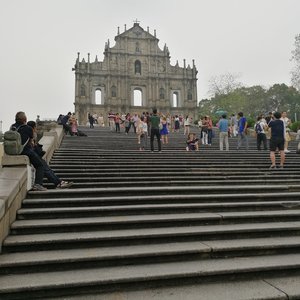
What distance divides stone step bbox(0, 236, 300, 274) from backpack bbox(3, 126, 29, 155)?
8.11 feet

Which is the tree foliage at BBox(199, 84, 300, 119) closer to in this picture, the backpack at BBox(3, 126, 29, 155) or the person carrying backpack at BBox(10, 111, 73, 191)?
the person carrying backpack at BBox(10, 111, 73, 191)

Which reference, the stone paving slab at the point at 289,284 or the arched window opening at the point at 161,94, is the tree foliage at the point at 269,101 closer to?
the arched window opening at the point at 161,94

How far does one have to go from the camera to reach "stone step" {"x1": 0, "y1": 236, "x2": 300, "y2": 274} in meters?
3.87

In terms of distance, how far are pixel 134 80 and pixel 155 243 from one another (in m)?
54.1

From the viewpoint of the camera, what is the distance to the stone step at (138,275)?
348 centimetres

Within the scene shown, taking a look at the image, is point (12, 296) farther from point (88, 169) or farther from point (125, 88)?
point (125, 88)

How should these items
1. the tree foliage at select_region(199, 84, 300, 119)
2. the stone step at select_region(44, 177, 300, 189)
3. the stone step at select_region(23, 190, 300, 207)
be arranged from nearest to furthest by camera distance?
1. the stone step at select_region(23, 190, 300, 207)
2. the stone step at select_region(44, 177, 300, 189)
3. the tree foliage at select_region(199, 84, 300, 119)

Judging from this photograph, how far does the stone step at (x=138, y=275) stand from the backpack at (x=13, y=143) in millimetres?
2889

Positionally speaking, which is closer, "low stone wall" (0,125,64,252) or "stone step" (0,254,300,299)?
"stone step" (0,254,300,299)

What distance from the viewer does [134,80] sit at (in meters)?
56.9

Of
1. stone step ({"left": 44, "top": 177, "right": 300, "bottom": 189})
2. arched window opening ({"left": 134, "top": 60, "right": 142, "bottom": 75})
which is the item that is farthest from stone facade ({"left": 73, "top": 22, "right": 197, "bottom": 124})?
stone step ({"left": 44, "top": 177, "right": 300, "bottom": 189})

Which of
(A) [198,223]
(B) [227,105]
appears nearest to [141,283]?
(A) [198,223]

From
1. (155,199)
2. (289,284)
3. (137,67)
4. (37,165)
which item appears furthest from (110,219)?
(137,67)

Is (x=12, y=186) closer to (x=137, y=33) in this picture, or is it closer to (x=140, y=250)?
(x=140, y=250)
